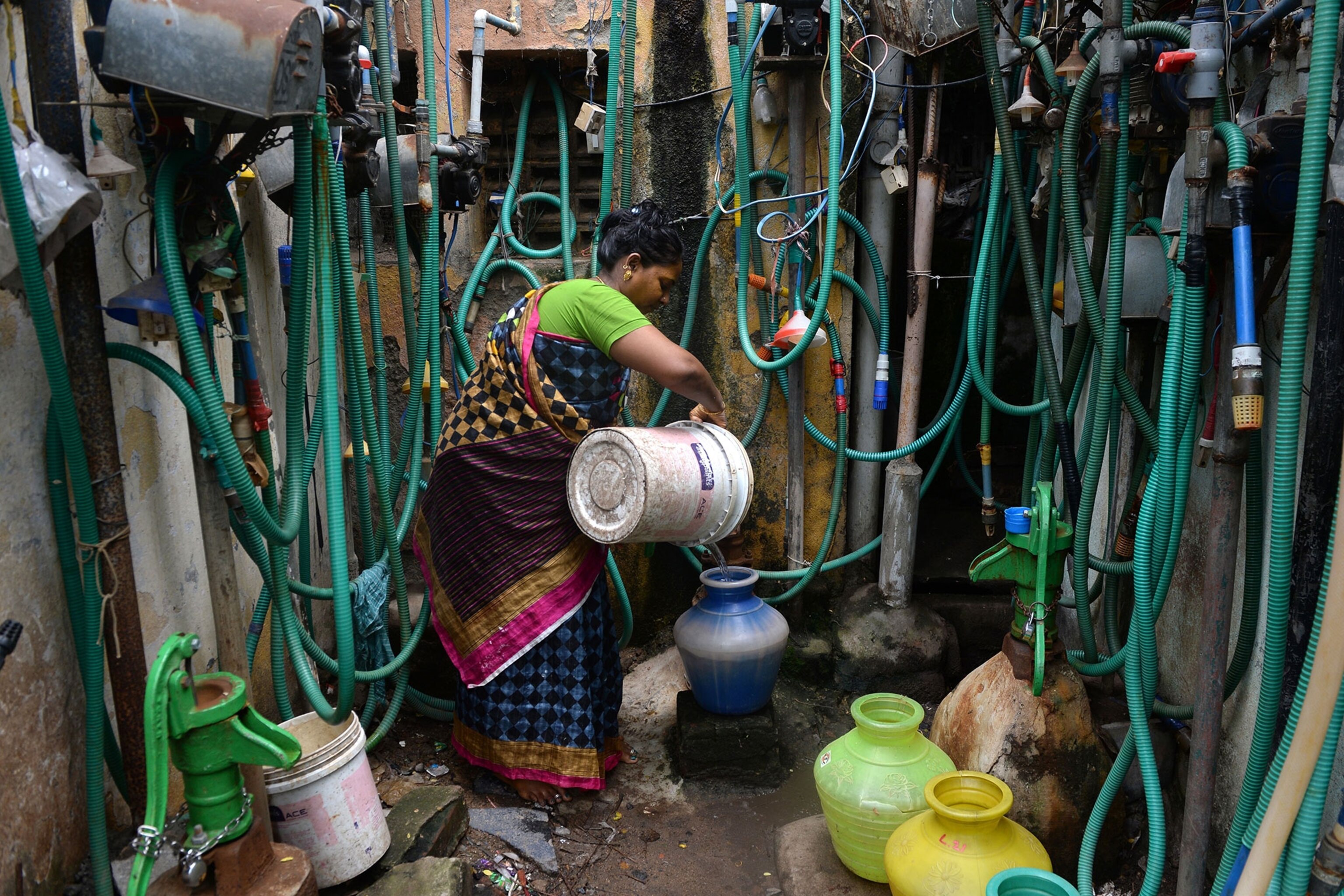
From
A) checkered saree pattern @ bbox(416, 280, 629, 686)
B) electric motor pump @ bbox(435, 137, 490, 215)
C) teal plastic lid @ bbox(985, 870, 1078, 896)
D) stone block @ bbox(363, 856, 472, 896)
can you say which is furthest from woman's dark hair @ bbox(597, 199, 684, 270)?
teal plastic lid @ bbox(985, 870, 1078, 896)

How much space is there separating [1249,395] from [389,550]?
2.57 metres

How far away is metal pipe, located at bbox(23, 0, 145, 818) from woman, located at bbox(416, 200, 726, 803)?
1184 mm

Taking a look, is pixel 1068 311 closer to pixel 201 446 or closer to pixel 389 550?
pixel 389 550

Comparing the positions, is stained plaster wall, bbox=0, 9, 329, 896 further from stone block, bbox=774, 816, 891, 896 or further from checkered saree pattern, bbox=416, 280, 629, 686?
stone block, bbox=774, 816, 891, 896

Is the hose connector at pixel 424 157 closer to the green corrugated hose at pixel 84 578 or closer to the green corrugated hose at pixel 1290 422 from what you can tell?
the green corrugated hose at pixel 84 578

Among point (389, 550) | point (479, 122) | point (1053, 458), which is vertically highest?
point (479, 122)

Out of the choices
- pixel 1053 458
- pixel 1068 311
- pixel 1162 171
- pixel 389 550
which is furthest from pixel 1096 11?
pixel 389 550

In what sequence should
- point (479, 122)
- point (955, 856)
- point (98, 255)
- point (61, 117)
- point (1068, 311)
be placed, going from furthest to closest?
point (479, 122) < point (1068, 311) < point (955, 856) < point (98, 255) < point (61, 117)

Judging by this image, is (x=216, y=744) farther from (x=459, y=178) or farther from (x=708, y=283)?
(x=708, y=283)

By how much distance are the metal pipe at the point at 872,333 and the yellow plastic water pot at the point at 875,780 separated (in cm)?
149

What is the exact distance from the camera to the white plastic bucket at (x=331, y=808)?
252cm

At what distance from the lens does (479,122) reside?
4.55 metres

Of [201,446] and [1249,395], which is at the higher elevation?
[1249,395]

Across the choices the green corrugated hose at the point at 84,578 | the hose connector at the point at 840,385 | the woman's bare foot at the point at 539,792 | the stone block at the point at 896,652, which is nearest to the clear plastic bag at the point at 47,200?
the green corrugated hose at the point at 84,578
